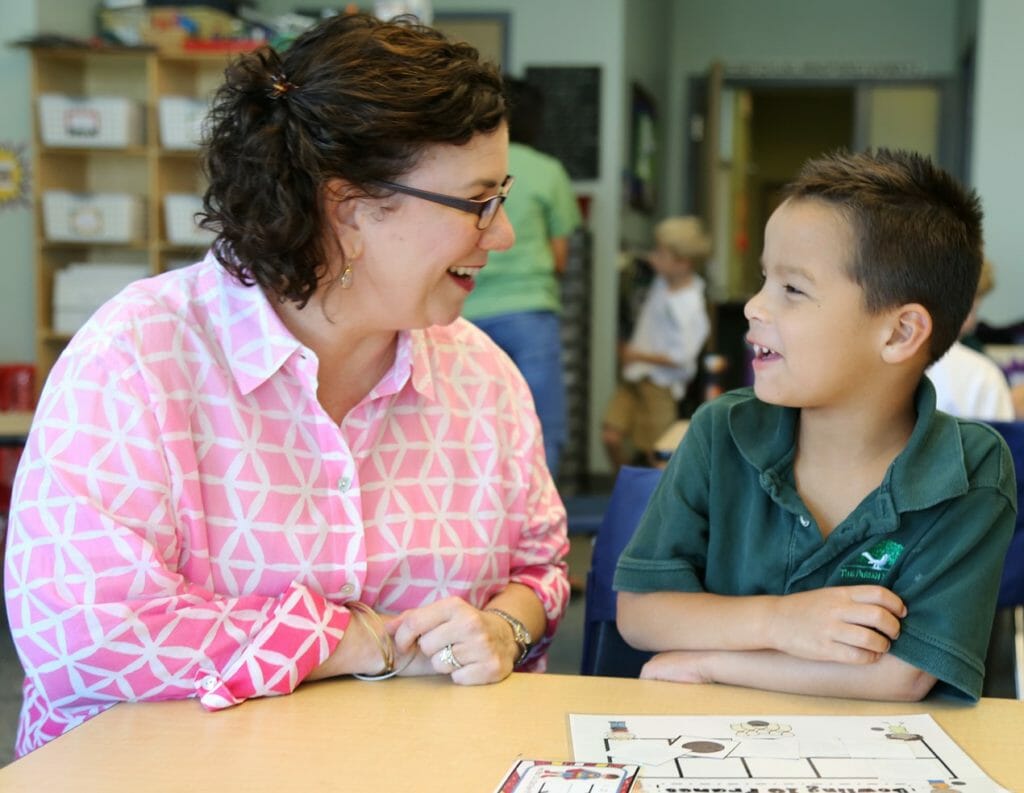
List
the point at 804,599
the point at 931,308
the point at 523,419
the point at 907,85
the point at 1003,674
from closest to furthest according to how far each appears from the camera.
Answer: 1. the point at 804,599
2. the point at 931,308
3. the point at 523,419
4. the point at 1003,674
5. the point at 907,85

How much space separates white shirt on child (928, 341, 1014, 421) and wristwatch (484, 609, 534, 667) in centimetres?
184

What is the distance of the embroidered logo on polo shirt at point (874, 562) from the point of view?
4.69ft

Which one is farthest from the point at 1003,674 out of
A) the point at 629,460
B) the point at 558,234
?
the point at 629,460

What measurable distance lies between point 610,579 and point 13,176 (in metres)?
5.27

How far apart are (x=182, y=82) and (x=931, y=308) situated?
521cm

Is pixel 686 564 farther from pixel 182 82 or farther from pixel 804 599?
pixel 182 82

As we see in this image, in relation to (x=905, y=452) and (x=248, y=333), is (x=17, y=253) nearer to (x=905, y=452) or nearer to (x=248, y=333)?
(x=248, y=333)

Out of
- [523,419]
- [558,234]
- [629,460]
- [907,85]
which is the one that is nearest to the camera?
[523,419]

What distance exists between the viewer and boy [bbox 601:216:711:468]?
628cm

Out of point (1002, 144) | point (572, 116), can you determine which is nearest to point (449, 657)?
point (1002, 144)

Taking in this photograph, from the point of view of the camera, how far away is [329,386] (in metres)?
1.56

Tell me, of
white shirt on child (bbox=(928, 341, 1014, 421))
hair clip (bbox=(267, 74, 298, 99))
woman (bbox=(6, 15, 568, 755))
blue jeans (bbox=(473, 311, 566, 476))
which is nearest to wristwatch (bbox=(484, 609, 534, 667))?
woman (bbox=(6, 15, 568, 755))

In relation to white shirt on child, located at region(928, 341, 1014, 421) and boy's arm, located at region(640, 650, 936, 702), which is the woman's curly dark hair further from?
white shirt on child, located at region(928, 341, 1014, 421)

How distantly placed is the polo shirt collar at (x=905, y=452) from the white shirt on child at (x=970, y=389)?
163cm
